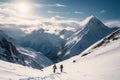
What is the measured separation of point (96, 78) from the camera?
91.2 ft

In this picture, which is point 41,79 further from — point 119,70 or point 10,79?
point 119,70

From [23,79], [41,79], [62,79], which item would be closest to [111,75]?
[62,79]

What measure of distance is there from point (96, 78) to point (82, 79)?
1741 mm

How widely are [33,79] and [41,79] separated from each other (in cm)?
104

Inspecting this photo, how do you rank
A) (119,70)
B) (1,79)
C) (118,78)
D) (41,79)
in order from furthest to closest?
(119,70), (41,79), (118,78), (1,79)

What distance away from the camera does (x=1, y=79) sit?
955 inches

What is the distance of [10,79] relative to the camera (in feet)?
83.2

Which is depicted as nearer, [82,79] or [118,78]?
[118,78]

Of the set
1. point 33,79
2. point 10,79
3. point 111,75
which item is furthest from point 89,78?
point 10,79

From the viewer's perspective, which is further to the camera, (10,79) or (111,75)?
(111,75)

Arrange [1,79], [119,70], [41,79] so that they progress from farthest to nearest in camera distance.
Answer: [119,70]
[41,79]
[1,79]

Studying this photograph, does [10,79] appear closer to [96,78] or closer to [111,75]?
[96,78]

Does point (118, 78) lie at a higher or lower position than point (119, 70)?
lower

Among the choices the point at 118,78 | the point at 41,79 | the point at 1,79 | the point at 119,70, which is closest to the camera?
the point at 1,79
